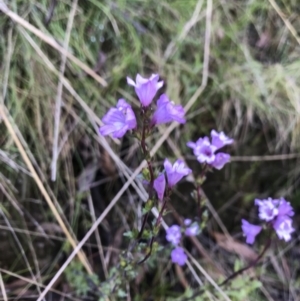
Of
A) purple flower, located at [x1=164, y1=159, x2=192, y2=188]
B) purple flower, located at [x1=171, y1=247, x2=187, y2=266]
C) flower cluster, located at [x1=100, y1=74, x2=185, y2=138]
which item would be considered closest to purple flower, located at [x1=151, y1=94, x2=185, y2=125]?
flower cluster, located at [x1=100, y1=74, x2=185, y2=138]

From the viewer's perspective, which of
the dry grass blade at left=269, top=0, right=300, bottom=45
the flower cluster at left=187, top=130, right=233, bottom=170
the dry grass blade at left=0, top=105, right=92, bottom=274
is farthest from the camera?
the dry grass blade at left=269, top=0, right=300, bottom=45

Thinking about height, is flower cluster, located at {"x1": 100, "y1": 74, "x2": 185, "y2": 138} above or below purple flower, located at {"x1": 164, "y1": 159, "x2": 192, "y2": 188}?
above

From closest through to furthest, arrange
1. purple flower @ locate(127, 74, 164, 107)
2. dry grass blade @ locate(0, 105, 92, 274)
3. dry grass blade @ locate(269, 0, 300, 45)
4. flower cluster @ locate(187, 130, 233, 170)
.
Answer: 1. purple flower @ locate(127, 74, 164, 107)
2. flower cluster @ locate(187, 130, 233, 170)
3. dry grass blade @ locate(0, 105, 92, 274)
4. dry grass blade @ locate(269, 0, 300, 45)

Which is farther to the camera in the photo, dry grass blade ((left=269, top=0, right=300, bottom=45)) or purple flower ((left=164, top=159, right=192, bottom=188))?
dry grass blade ((left=269, top=0, right=300, bottom=45))

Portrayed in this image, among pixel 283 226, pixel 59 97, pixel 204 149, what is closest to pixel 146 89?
pixel 204 149

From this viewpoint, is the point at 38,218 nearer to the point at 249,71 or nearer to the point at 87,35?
the point at 87,35

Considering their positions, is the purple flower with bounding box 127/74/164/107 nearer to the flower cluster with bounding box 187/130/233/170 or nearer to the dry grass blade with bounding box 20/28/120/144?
the flower cluster with bounding box 187/130/233/170

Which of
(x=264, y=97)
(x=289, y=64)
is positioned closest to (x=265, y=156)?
(x=264, y=97)
